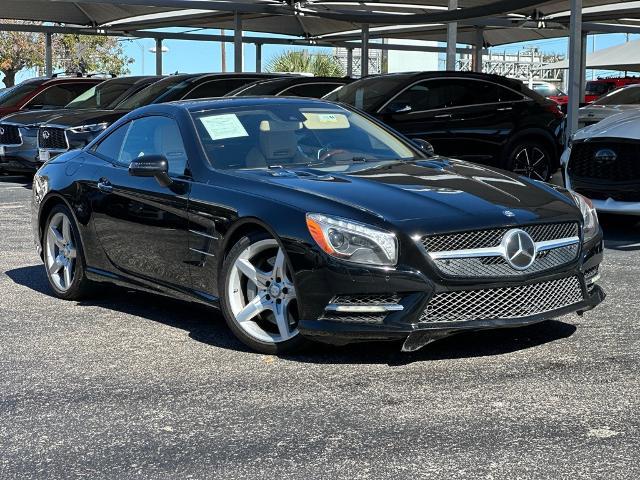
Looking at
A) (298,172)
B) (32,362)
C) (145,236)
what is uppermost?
(298,172)

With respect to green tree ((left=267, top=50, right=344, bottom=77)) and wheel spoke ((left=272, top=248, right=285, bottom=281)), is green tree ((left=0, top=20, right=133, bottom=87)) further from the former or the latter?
wheel spoke ((left=272, top=248, right=285, bottom=281))

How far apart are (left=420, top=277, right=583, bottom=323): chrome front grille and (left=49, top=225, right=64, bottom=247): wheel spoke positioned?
126 inches

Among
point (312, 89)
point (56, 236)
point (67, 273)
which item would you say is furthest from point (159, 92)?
point (67, 273)

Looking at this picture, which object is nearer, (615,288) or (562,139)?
(615,288)

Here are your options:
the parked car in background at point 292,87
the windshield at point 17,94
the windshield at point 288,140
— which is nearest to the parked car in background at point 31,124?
the windshield at point 17,94

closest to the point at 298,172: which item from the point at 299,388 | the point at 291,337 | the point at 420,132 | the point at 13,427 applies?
the point at 291,337

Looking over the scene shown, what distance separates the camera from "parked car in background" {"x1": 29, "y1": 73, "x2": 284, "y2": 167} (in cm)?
1511

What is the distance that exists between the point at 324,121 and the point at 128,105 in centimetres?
1003

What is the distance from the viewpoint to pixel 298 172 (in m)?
6.14

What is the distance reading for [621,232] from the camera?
1064 centimetres

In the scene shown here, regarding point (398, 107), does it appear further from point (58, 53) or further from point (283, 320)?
point (58, 53)

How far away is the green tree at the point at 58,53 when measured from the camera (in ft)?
162

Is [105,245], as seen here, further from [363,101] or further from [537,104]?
[537,104]

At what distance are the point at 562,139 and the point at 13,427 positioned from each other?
10.8 metres
